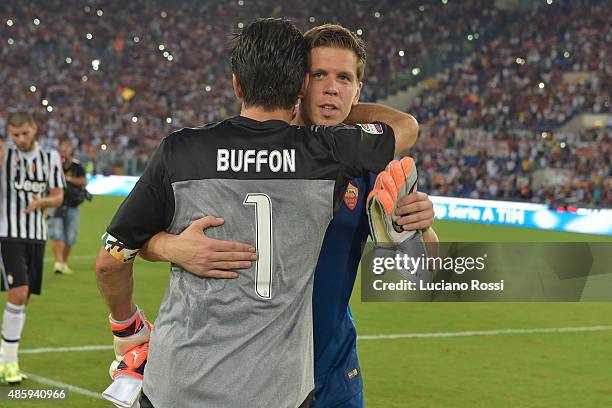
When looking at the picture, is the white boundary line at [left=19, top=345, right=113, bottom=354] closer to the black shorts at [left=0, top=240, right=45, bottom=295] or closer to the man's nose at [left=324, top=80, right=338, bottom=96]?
the black shorts at [left=0, top=240, right=45, bottom=295]

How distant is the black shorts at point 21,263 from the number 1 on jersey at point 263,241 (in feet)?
18.5

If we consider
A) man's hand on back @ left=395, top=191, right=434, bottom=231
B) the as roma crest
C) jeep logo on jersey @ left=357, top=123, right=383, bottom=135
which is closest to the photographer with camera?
the as roma crest

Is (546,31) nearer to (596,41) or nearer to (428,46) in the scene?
(596,41)

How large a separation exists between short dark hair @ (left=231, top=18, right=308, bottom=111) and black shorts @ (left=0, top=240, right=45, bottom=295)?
570cm

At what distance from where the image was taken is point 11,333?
7840mm

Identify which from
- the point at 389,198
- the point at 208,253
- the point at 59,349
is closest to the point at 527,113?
the point at 59,349

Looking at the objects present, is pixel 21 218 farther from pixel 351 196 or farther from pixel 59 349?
pixel 351 196

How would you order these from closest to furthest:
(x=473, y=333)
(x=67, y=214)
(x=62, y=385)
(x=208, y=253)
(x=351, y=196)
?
(x=208, y=253)
(x=351, y=196)
(x=62, y=385)
(x=473, y=333)
(x=67, y=214)

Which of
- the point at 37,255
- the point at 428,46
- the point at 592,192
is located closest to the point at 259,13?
the point at 428,46

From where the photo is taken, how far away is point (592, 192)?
89.1ft

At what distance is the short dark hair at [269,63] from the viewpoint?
2826 millimetres

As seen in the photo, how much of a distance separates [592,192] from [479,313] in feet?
53.9

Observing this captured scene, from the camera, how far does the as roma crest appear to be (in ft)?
11.7

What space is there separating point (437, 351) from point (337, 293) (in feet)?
20.0
